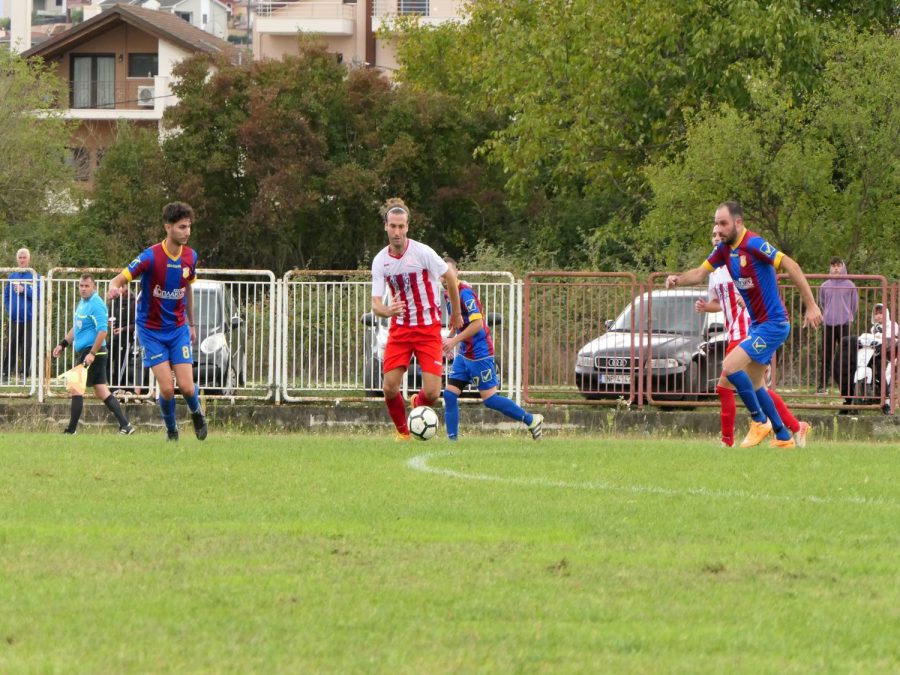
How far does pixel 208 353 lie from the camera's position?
22609 millimetres

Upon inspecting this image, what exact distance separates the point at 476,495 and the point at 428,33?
47.9 m

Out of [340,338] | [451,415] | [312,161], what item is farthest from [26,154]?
[451,415]

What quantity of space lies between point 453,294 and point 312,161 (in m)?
33.1

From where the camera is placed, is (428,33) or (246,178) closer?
(246,178)

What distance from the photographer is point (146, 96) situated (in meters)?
70.8

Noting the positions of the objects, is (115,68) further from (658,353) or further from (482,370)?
(482,370)

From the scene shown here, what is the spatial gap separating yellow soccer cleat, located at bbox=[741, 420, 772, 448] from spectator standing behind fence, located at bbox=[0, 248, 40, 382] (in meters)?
11.1

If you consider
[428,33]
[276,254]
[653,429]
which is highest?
[428,33]

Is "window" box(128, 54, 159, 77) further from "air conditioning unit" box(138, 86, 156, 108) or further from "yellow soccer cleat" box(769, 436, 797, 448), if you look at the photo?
"yellow soccer cleat" box(769, 436, 797, 448)

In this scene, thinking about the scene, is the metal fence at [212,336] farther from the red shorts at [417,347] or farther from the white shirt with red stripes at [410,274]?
the white shirt with red stripes at [410,274]

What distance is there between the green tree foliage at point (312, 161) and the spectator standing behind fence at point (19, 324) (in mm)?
23883

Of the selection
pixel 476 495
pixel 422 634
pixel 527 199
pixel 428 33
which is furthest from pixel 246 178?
pixel 422 634

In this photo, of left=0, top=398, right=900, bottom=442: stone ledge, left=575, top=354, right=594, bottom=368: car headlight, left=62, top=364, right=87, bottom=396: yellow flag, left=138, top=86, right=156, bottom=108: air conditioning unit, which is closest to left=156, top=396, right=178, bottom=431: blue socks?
left=62, top=364, right=87, bottom=396: yellow flag

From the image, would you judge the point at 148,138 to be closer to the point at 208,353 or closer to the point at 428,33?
the point at 428,33
